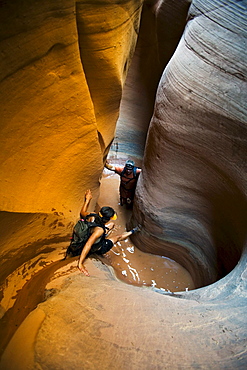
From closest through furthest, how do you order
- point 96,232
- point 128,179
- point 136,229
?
1. point 96,232
2. point 136,229
3. point 128,179

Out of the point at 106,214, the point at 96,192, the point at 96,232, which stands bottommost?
the point at 96,232

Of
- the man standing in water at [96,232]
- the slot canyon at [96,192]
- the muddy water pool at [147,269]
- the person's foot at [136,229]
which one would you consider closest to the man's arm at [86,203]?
the man standing in water at [96,232]

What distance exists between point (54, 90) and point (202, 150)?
1.90 m

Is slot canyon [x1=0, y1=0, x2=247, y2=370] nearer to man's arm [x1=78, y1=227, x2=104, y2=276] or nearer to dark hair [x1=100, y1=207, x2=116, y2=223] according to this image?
man's arm [x1=78, y1=227, x2=104, y2=276]

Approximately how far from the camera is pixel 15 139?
6.70ft

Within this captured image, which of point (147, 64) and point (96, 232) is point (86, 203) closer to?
point (96, 232)

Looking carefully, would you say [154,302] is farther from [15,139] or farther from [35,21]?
[35,21]

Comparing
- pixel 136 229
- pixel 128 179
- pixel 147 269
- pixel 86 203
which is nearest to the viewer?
pixel 86 203

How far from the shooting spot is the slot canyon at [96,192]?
1554 millimetres

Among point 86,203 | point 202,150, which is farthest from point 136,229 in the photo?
point 202,150

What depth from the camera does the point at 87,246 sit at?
286cm

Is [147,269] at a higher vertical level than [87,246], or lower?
lower

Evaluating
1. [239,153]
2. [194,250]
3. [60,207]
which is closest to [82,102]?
[60,207]

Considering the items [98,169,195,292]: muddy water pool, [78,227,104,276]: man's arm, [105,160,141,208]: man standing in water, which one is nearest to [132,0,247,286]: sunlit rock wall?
[98,169,195,292]: muddy water pool
